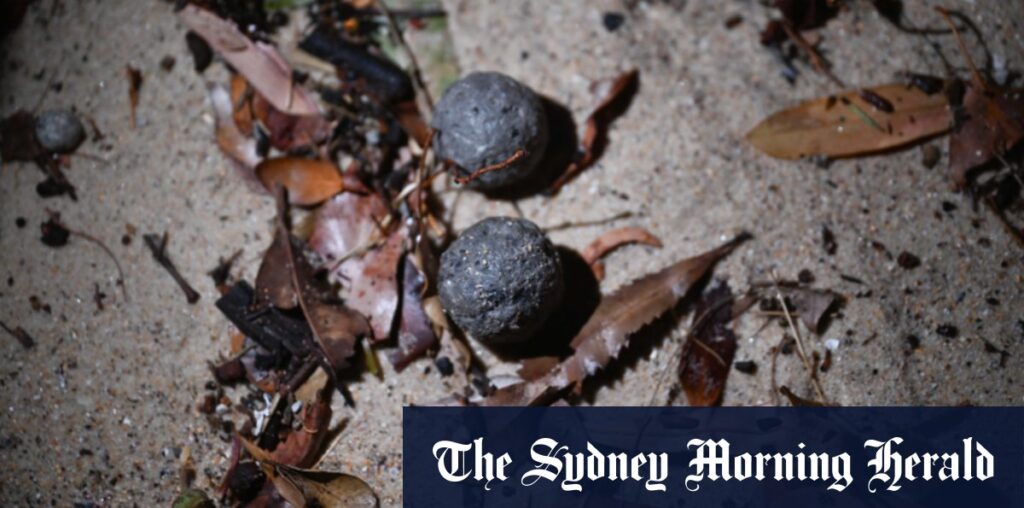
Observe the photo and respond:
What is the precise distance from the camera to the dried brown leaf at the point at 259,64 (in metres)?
2.87

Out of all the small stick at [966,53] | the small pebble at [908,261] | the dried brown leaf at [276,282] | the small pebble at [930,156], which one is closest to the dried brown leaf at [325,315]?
the dried brown leaf at [276,282]

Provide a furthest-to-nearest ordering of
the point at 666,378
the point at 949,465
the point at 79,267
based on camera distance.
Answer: the point at 79,267
the point at 666,378
the point at 949,465

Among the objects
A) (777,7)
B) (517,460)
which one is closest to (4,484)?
(517,460)

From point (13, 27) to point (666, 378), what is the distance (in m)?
2.42

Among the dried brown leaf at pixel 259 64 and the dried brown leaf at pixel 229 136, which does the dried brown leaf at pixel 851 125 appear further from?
the dried brown leaf at pixel 229 136

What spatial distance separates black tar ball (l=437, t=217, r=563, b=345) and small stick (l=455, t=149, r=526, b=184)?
6.4 inches

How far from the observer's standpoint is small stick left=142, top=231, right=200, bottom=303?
8.78 feet

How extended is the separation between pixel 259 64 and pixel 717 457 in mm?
1854

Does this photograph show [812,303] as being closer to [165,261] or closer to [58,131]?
[165,261]

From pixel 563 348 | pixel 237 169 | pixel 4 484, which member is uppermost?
pixel 237 169

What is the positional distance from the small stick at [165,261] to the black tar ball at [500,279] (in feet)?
2.61

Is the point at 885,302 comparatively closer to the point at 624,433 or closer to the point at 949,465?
the point at 949,465

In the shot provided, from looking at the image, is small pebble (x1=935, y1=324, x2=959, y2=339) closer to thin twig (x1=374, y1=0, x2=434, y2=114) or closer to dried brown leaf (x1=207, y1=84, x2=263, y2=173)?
thin twig (x1=374, y1=0, x2=434, y2=114)

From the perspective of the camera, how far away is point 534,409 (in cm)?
250
